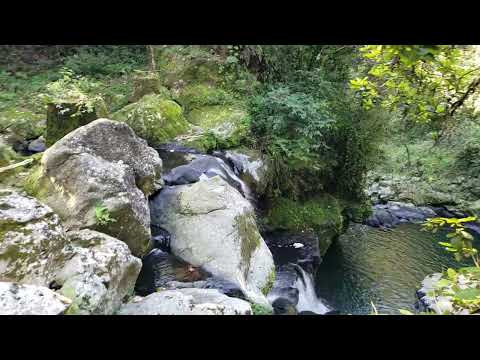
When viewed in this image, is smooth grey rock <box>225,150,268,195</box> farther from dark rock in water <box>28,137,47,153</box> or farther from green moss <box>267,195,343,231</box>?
dark rock in water <box>28,137,47,153</box>

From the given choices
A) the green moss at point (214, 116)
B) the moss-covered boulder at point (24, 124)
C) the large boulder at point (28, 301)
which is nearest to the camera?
the large boulder at point (28, 301)

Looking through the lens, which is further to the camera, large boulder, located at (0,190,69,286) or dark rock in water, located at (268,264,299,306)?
dark rock in water, located at (268,264,299,306)

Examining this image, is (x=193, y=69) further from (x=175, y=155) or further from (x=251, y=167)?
(x=251, y=167)

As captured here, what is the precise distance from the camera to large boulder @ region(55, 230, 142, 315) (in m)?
3.21

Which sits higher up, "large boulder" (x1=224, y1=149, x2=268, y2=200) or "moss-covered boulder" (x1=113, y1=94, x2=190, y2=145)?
"moss-covered boulder" (x1=113, y1=94, x2=190, y2=145)

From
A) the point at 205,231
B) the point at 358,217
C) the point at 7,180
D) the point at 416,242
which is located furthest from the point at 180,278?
the point at 416,242

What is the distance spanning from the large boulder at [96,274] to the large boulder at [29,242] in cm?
15

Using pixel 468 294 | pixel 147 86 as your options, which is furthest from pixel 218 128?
pixel 468 294

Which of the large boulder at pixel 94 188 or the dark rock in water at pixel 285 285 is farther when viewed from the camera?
the dark rock in water at pixel 285 285

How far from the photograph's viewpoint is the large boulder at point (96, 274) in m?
3.21

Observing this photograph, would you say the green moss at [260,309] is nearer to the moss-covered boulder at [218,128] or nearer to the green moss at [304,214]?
the green moss at [304,214]

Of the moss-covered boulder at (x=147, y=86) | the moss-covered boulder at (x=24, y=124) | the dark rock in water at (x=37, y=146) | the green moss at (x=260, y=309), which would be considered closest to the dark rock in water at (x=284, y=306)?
the green moss at (x=260, y=309)

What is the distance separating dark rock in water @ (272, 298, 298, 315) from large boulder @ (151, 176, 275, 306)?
0.87 feet

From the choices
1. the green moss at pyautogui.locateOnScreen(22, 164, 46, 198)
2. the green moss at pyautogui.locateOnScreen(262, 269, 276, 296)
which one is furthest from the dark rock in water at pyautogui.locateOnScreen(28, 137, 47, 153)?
the green moss at pyautogui.locateOnScreen(262, 269, 276, 296)
